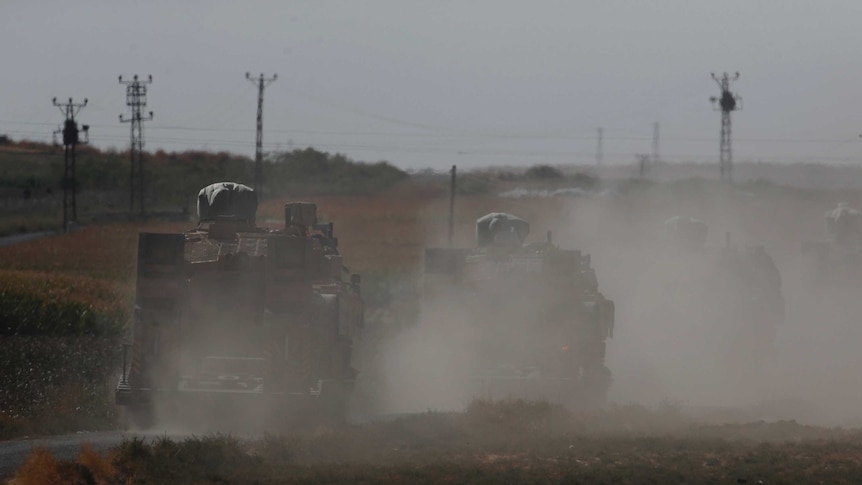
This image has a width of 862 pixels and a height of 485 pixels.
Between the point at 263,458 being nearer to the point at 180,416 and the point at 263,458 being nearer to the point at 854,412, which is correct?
the point at 180,416

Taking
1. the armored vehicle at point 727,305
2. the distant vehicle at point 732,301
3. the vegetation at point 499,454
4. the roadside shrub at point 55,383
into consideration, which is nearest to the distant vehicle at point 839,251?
the distant vehicle at point 732,301

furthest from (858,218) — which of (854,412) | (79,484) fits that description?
(79,484)

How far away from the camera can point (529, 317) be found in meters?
31.3

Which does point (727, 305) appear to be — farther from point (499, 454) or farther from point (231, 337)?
point (499, 454)

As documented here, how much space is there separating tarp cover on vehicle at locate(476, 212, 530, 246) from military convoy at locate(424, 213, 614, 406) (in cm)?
335

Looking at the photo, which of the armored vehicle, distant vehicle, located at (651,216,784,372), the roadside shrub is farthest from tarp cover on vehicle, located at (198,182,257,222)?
distant vehicle, located at (651,216,784,372)

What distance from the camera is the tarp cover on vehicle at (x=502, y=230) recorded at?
37.5m

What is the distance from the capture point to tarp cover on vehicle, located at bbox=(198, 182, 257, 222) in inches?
1195

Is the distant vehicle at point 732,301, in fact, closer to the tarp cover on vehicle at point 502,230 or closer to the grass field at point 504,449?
the grass field at point 504,449

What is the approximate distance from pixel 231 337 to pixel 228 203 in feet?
16.4

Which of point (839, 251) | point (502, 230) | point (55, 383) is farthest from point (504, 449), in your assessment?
point (839, 251)

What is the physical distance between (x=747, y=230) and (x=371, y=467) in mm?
57701

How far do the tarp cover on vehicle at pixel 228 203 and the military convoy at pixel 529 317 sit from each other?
520 centimetres

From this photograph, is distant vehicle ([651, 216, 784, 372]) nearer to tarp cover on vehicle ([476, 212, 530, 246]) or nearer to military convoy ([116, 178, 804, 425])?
tarp cover on vehicle ([476, 212, 530, 246])
